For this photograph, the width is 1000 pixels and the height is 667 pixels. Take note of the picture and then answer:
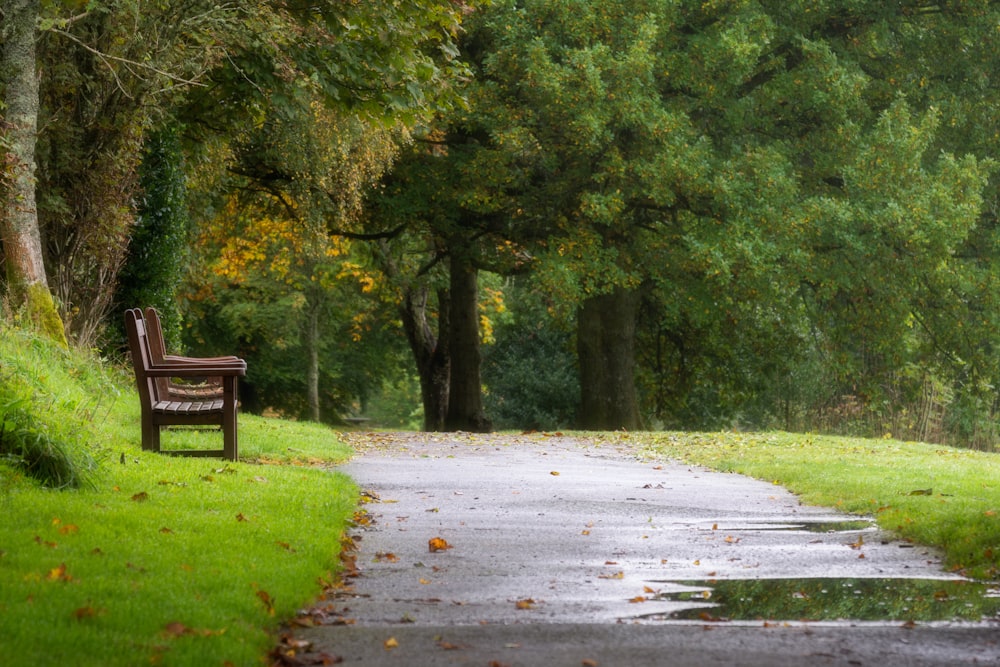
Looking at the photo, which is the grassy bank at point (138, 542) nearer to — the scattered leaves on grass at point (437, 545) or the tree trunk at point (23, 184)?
the scattered leaves on grass at point (437, 545)

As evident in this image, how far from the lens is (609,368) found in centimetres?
2692

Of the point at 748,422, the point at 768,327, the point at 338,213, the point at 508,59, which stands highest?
the point at 508,59

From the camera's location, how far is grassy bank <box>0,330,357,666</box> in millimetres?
5328

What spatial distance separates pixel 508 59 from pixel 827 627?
19.0m

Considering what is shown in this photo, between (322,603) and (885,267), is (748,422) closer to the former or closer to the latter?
(885,267)

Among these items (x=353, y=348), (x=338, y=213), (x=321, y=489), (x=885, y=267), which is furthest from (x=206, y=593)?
(x=353, y=348)

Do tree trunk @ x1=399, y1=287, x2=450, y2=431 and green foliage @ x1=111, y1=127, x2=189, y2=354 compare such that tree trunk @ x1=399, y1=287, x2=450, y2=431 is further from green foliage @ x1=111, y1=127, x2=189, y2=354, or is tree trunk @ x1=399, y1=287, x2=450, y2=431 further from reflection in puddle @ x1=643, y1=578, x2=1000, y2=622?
reflection in puddle @ x1=643, y1=578, x2=1000, y2=622

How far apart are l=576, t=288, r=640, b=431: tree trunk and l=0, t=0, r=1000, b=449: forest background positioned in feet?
0.16

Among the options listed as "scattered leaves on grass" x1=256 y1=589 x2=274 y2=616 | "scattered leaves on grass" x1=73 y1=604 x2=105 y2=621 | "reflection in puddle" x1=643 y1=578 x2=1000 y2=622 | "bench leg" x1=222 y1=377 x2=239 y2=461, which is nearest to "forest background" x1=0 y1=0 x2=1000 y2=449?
"bench leg" x1=222 y1=377 x2=239 y2=461

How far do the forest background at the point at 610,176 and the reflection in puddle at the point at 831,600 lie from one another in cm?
1026

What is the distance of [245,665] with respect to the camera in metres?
5.15

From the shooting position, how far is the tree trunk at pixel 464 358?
29.0 meters

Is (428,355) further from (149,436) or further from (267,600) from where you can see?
(267,600)

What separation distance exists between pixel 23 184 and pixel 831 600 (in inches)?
477
